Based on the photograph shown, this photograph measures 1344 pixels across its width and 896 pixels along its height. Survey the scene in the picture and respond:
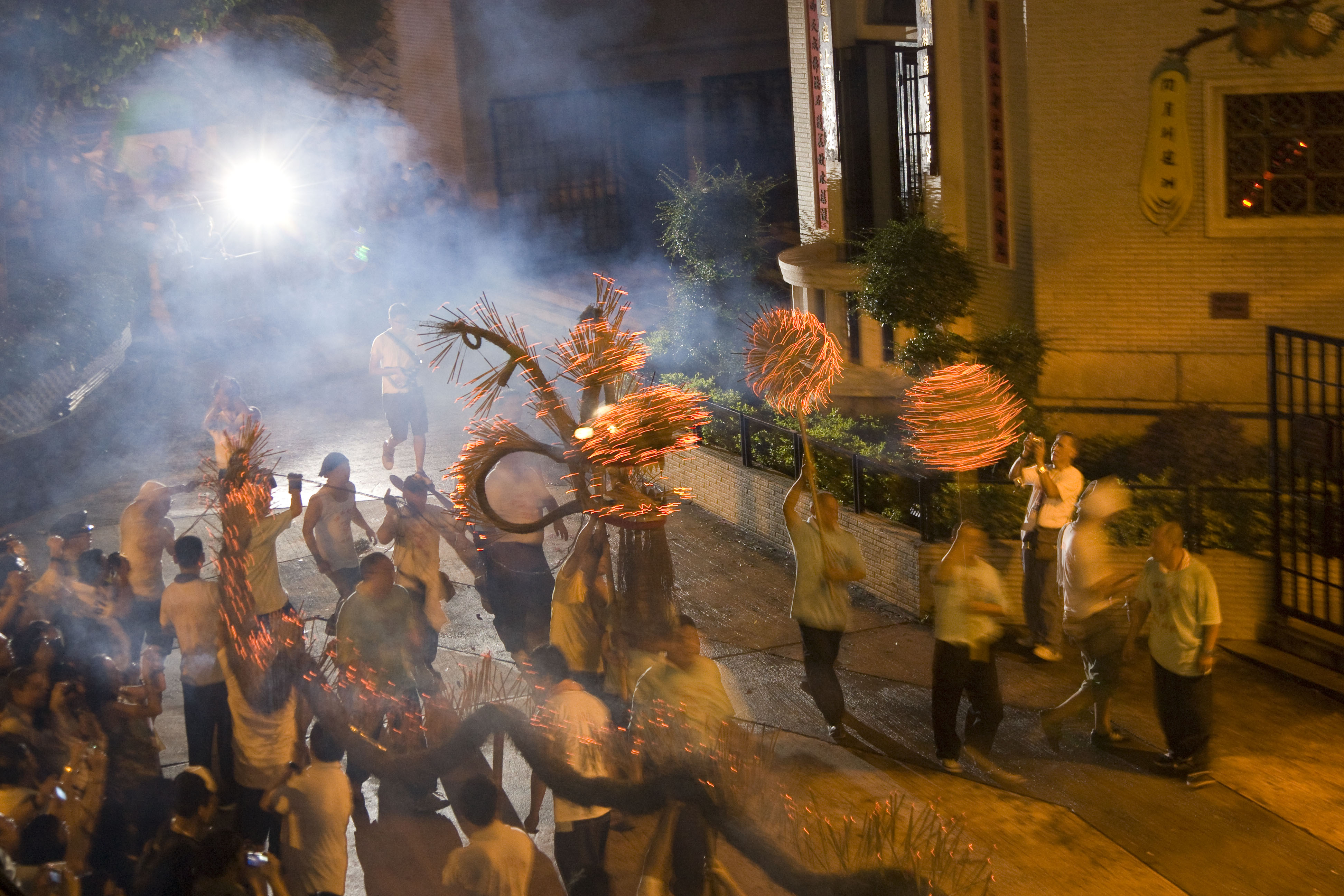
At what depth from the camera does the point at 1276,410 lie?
26.4ft

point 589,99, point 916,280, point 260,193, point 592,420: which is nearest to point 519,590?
point 592,420

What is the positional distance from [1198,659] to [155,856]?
4923 millimetres

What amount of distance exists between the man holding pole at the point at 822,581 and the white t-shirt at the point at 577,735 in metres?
1.93

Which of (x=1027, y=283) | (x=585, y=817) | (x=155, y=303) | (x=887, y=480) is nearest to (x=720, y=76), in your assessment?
(x=155, y=303)

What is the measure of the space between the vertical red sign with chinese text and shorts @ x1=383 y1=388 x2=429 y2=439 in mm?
5261

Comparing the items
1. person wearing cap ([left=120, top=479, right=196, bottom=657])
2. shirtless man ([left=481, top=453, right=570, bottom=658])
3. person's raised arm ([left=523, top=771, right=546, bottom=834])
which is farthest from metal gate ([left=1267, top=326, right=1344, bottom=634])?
person wearing cap ([left=120, top=479, right=196, bottom=657])

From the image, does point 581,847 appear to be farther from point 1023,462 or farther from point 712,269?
point 712,269

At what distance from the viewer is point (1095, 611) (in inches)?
264

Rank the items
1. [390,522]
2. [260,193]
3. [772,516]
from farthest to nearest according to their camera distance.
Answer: [260,193]
[772,516]
[390,522]

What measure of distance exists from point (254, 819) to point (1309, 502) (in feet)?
21.5

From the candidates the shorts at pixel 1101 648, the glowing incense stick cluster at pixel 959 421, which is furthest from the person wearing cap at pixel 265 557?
the shorts at pixel 1101 648

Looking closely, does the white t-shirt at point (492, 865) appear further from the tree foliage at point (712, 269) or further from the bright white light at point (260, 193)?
the bright white light at point (260, 193)

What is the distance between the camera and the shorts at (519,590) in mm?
7375

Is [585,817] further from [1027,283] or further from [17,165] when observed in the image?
[17,165]
